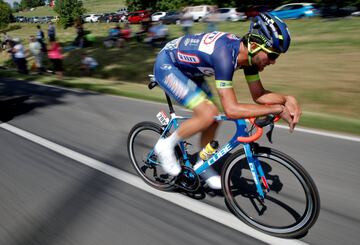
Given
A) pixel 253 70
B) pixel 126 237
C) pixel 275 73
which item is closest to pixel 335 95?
pixel 275 73

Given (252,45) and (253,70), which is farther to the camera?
(253,70)

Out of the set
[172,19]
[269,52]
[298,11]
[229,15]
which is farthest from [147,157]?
[172,19]

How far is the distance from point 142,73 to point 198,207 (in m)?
11.8

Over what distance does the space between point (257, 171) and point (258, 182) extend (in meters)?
0.15

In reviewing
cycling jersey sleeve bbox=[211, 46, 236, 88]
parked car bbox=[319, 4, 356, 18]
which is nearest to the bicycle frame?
cycling jersey sleeve bbox=[211, 46, 236, 88]

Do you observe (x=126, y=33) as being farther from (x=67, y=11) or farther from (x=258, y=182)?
(x=67, y=11)

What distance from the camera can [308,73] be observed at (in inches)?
453

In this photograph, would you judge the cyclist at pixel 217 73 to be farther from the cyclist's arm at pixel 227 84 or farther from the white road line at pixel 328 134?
the white road line at pixel 328 134

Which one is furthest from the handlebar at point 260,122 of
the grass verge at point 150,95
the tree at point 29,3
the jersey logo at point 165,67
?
the tree at point 29,3

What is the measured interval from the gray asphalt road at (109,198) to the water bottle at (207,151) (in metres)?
0.50

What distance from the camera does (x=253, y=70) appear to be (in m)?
3.62

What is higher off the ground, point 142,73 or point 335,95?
point 335,95

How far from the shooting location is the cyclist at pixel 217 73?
10.0 feet

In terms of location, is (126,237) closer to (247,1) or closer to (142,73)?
(142,73)
